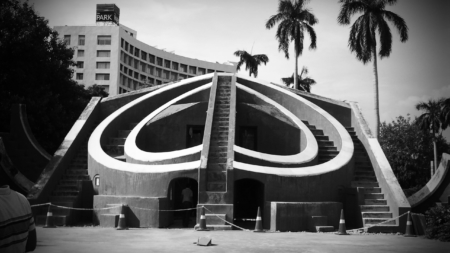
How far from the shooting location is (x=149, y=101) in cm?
2148

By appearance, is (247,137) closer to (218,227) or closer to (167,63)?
(218,227)

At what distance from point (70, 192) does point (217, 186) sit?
5274mm

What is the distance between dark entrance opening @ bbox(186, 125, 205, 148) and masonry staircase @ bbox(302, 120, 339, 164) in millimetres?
4631

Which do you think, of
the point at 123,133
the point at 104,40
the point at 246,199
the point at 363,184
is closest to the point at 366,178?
the point at 363,184

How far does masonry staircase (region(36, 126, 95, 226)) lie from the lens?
14766 mm

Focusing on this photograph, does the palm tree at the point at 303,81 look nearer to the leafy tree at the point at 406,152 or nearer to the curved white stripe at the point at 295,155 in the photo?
the leafy tree at the point at 406,152

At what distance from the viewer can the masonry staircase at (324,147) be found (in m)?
18.4

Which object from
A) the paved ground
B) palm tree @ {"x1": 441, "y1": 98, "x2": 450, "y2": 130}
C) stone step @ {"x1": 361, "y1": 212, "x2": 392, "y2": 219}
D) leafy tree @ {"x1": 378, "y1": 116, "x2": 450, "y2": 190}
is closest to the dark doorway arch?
stone step @ {"x1": 361, "y1": 212, "x2": 392, "y2": 219}

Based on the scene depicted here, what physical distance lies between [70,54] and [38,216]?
1546cm

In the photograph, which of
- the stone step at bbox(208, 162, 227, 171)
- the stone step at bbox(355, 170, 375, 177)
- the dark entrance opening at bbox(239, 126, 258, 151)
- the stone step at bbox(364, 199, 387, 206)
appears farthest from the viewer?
the dark entrance opening at bbox(239, 126, 258, 151)

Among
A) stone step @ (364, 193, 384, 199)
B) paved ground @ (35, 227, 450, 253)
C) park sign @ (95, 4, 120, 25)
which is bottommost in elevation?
paved ground @ (35, 227, 450, 253)

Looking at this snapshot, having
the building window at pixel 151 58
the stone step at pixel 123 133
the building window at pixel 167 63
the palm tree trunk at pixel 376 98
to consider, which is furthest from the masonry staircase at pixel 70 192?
the building window at pixel 167 63

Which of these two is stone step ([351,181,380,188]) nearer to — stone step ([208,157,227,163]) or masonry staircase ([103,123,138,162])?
stone step ([208,157,227,163])

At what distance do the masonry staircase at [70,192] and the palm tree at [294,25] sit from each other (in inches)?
773
